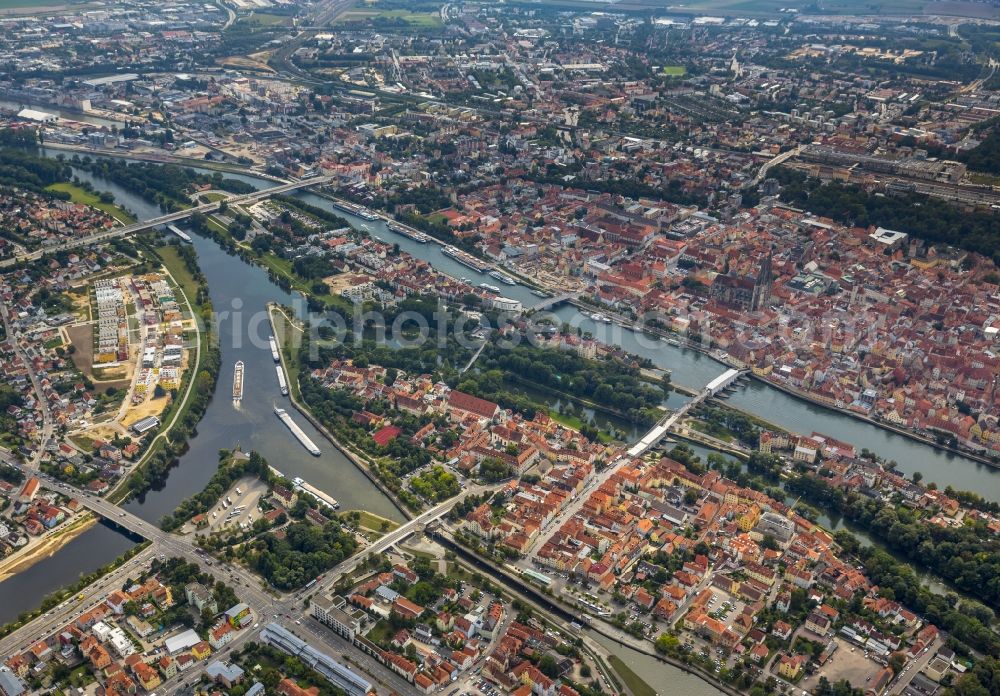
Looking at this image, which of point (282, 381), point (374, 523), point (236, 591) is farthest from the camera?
point (282, 381)

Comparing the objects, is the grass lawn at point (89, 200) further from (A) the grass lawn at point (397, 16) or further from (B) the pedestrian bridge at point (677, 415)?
(A) the grass lawn at point (397, 16)

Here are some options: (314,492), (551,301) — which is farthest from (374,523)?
(551,301)

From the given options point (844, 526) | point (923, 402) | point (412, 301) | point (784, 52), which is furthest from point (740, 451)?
point (784, 52)

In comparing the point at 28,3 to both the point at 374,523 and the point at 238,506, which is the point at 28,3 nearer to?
the point at 238,506

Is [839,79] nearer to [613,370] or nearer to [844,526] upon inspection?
[613,370]

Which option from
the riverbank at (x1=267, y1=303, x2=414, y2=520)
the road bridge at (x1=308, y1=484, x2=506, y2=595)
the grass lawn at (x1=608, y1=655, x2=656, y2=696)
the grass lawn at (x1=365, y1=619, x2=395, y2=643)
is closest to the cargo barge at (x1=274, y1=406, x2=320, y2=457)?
the riverbank at (x1=267, y1=303, x2=414, y2=520)

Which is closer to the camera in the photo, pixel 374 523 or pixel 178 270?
pixel 374 523
